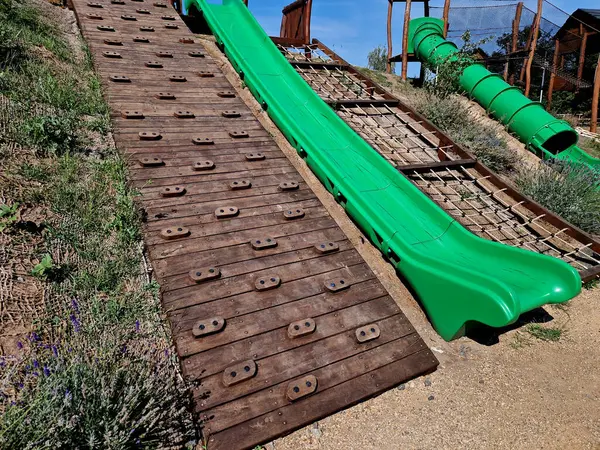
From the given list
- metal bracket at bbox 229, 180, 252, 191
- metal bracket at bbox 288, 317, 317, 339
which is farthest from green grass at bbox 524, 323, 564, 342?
metal bracket at bbox 229, 180, 252, 191

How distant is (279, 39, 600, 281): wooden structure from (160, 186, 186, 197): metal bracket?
305cm

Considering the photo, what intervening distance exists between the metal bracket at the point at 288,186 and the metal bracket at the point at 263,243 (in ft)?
3.73

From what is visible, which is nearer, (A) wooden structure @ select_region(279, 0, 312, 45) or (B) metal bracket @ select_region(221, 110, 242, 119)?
(B) metal bracket @ select_region(221, 110, 242, 119)

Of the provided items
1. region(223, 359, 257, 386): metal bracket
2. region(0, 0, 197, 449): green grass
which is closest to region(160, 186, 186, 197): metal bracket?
region(0, 0, 197, 449): green grass

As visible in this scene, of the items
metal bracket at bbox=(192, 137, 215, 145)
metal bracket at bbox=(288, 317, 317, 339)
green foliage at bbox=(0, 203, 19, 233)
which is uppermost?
metal bracket at bbox=(192, 137, 215, 145)

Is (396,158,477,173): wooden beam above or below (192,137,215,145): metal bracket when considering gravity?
below

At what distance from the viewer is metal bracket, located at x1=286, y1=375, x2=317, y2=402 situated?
2.86m

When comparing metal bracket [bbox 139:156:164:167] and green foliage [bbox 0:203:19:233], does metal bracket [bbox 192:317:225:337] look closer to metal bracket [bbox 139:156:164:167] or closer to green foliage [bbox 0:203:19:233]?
green foliage [bbox 0:203:19:233]

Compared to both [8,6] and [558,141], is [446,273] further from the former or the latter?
[8,6]

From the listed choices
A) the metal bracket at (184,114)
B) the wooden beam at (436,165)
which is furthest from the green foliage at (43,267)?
the wooden beam at (436,165)

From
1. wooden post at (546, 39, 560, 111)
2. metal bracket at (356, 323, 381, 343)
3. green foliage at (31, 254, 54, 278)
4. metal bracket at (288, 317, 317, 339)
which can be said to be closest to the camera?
green foliage at (31, 254, 54, 278)

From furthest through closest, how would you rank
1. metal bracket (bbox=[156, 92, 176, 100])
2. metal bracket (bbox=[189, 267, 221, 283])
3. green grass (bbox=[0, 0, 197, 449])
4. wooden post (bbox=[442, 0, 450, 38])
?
wooden post (bbox=[442, 0, 450, 38])
metal bracket (bbox=[156, 92, 176, 100])
metal bracket (bbox=[189, 267, 221, 283])
green grass (bbox=[0, 0, 197, 449])

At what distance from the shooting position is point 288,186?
16.8ft

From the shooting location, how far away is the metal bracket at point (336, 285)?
3.80m
